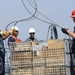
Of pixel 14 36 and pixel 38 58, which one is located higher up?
pixel 14 36

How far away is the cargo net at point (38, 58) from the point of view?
10070 mm

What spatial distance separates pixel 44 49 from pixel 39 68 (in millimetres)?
506

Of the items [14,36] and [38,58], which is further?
[14,36]

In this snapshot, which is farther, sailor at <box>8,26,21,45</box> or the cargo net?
sailor at <box>8,26,21,45</box>

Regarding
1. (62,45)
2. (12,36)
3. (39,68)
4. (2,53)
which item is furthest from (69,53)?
(12,36)

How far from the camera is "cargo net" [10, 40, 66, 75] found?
10.1 m

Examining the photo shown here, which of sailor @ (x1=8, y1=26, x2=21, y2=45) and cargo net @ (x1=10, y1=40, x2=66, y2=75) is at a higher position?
sailor @ (x1=8, y1=26, x2=21, y2=45)

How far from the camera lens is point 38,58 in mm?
10281

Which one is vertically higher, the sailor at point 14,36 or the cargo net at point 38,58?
the sailor at point 14,36

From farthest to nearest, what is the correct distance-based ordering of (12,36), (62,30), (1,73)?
1. (12,36)
2. (1,73)
3. (62,30)

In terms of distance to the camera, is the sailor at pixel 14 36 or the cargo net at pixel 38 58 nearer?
the cargo net at pixel 38 58

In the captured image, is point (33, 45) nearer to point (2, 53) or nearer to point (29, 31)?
point (2, 53)

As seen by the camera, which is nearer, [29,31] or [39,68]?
[39,68]

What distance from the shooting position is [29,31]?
506 inches
